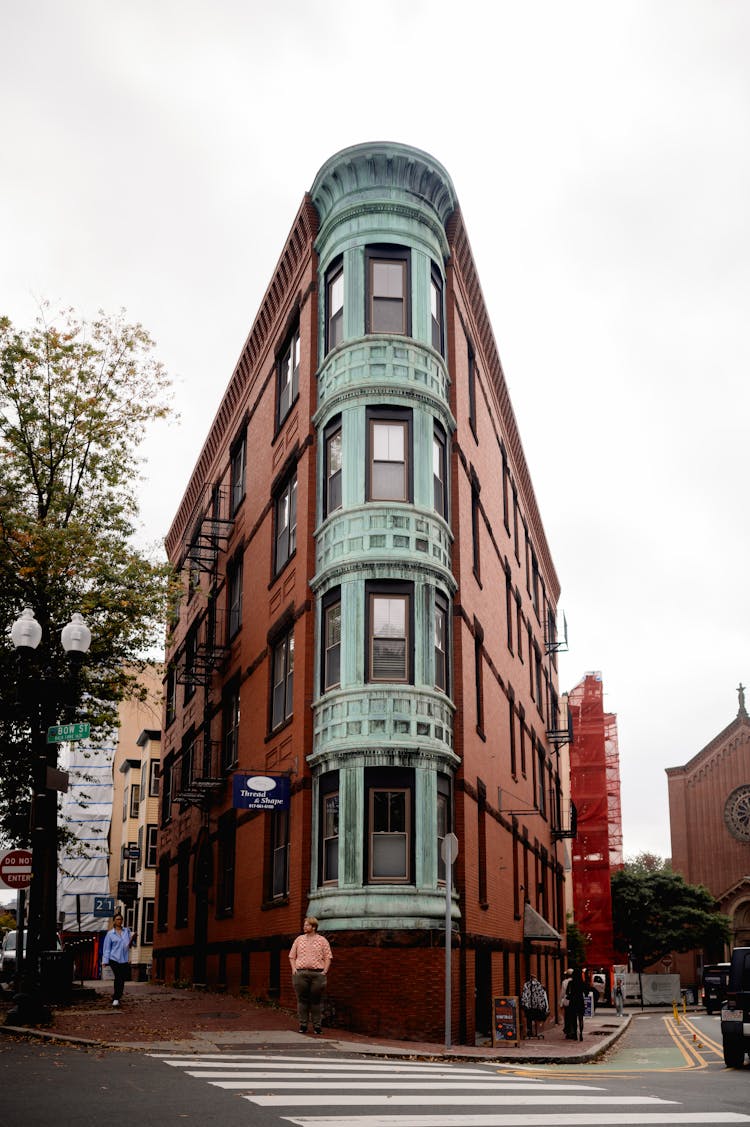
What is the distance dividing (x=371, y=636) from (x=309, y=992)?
252 inches

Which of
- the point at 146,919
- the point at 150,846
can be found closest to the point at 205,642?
the point at 150,846

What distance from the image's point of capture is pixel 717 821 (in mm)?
79750

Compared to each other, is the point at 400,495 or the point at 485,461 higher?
the point at 485,461

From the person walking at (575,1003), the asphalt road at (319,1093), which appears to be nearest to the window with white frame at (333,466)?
the asphalt road at (319,1093)

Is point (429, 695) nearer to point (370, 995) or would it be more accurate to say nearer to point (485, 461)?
point (370, 995)

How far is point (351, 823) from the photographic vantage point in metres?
20.2

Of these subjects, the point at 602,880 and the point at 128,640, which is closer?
the point at 128,640

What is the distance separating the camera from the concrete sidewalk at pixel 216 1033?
1539cm

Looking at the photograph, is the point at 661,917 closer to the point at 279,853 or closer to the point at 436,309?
the point at 279,853

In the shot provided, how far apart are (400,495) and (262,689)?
21.3 ft

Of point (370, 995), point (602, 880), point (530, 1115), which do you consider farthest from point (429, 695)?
point (602, 880)

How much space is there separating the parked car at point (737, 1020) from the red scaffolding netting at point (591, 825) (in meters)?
36.3

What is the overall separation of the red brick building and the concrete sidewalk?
55.3m

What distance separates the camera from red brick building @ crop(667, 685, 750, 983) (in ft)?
246
